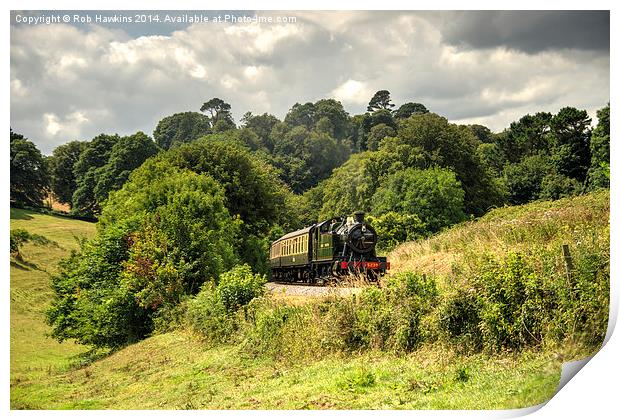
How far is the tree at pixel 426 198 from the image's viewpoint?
152 feet

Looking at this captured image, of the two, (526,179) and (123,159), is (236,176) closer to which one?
(123,159)

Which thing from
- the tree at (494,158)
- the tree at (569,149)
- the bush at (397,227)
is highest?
the tree at (494,158)

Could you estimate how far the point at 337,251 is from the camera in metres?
25.6

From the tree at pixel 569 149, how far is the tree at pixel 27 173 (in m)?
22.0

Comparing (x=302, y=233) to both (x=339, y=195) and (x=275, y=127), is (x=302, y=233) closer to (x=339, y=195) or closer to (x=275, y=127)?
(x=339, y=195)

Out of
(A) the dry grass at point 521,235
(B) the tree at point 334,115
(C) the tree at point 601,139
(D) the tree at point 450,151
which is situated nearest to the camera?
(A) the dry grass at point 521,235

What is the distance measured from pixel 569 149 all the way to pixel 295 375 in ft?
76.3

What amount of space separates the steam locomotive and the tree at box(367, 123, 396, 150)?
1440 inches

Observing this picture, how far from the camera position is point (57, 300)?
27281 millimetres

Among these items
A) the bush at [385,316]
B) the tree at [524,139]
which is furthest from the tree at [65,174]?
the tree at [524,139]

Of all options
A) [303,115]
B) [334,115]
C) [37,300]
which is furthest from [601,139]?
[334,115]

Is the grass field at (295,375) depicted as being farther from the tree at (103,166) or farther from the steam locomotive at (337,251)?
the tree at (103,166)

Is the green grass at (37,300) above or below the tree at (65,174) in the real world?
below
